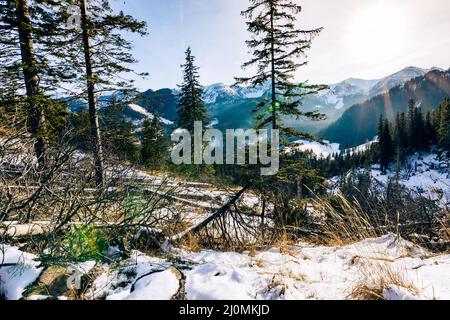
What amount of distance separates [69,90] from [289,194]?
Answer: 35.5 feet

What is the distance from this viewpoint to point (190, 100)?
24.3 m

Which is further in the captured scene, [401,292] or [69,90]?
[69,90]

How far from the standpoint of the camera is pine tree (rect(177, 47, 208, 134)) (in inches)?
945

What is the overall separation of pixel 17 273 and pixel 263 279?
8.76 ft

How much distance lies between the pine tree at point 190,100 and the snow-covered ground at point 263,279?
21512 millimetres

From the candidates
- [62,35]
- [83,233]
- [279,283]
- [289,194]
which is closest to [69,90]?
[62,35]

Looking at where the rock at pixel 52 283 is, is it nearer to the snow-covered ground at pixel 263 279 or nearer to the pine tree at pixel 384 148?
the snow-covered ground at pixel 263 279

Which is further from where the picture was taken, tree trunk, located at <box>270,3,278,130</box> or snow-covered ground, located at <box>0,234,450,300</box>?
tree trunk, located at <box>270,3,278,130</box>

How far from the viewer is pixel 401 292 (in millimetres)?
2029

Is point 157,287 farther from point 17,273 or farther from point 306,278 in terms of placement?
point 306,278

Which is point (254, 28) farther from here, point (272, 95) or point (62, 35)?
point (62, 35)

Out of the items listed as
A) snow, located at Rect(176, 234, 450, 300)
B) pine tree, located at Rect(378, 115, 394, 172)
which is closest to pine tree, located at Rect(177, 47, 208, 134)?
snow, located at Rect(176, 234, 450, 300)

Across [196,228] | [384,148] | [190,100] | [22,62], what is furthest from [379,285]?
[384,148]

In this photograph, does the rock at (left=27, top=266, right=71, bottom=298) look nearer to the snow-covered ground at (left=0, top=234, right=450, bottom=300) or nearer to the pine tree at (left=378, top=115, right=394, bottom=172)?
the snow-covered ground at (left=0, top=234, right=450, bottom=300)
